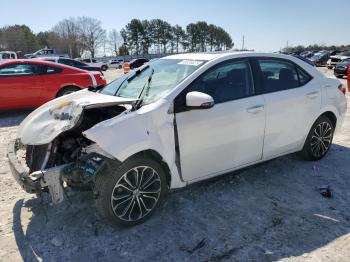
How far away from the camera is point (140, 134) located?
3.26m

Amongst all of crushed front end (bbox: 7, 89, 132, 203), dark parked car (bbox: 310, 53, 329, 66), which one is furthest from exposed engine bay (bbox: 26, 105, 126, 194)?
dark parked car (bbox: 310, 53, 329, 66)

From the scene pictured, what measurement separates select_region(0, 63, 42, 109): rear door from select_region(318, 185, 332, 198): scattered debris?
7313 mm

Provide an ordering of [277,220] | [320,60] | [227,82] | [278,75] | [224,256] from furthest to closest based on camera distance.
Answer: [320,60] < [278,75] < [227,82] < [277,220] < [224,256]

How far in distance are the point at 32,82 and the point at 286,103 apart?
6836 millimetres

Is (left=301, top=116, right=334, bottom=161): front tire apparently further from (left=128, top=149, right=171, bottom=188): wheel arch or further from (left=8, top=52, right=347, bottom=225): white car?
(left=128, top=149, right=171, bottom=188): wheel arch

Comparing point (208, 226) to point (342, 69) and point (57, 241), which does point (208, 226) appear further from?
point (342, 69)

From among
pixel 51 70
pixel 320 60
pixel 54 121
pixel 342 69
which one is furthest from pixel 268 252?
pixel 320 60

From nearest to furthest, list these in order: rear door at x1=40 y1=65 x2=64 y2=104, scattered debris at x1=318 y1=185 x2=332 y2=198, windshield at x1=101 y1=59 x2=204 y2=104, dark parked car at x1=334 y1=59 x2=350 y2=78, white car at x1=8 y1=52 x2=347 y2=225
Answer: white car at x1=8 y1=52 x2=347 y2=225 → windshield at x1=101 y1=59 x2=204 y2=104 → scattered debris at x1=318 y1=185 x2=332 y2=198 → rear door at x1=40 y1=65 x2=64 y2=104 → dark parked car at x1=334 y1=59 x2=350 y2=78

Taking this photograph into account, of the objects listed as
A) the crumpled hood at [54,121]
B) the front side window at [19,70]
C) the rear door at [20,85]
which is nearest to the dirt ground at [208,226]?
the crumpled hood at [54,121]

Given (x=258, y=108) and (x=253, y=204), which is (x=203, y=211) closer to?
(x=253, y=204)

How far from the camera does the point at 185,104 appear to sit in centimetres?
351

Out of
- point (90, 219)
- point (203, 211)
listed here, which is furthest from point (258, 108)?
point (90, 219)

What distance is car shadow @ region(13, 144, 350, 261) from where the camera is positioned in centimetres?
312

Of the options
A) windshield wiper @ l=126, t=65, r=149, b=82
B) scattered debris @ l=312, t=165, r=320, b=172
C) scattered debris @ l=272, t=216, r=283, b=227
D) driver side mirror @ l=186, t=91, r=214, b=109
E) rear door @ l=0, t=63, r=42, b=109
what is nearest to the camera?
driver side mirror @ l=186, t=91, r=214, b=109
